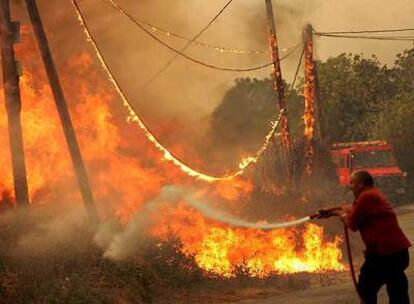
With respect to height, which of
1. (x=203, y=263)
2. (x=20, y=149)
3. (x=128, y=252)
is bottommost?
(x=203, y=263)

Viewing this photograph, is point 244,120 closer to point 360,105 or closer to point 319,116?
point 360,105

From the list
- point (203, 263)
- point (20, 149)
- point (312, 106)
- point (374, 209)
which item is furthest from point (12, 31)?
point (312, 106)

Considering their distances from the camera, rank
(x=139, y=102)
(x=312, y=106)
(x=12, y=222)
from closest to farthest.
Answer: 1. (x=12, y=222)
2. (x=139, y=102)
3. (x=312, y=106)

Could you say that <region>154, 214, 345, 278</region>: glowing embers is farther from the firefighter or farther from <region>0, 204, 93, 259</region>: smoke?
the firefighter

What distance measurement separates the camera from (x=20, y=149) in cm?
1234

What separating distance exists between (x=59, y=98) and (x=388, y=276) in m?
7.68

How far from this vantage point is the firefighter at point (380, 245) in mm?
7277

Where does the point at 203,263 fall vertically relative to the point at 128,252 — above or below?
below

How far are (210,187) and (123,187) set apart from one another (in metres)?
2.30

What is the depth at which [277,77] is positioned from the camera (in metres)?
22.5

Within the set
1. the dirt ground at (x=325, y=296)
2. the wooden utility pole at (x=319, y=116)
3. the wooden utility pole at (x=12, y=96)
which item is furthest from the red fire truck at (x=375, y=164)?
the wooden utility pole at (x=12, y=96)

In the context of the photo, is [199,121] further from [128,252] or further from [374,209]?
[374,209]

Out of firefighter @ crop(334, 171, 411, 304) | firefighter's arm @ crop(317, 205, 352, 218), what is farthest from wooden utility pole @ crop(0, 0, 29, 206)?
firefighter @ crop(334, 171, 411, 304)

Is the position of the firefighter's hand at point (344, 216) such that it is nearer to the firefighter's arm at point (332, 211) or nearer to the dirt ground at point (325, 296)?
the firefighter's arm at point (332, 211)
